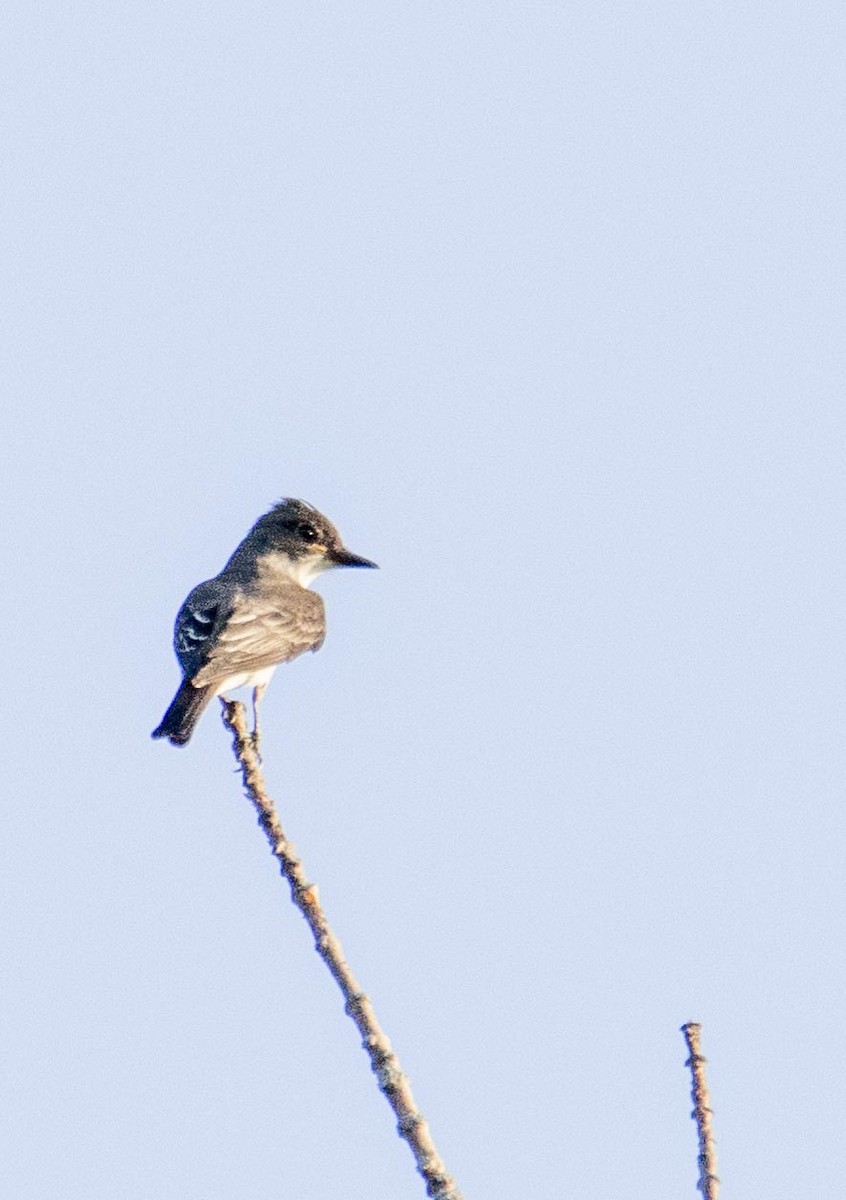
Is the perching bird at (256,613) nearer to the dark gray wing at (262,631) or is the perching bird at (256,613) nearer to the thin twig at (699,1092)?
the dark gray wing at (262,631)

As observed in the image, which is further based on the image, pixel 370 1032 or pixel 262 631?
pixel 262 631

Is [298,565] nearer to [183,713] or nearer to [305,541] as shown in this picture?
[305,541]

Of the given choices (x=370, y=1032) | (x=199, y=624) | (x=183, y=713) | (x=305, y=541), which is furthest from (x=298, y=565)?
(x=370, y=1032)

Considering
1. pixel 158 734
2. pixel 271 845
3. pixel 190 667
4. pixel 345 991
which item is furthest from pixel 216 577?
pixel 345 991

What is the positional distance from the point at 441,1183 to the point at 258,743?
4641mm

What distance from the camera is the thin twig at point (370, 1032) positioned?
11.2ft

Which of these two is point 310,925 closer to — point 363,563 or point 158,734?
point 158,734

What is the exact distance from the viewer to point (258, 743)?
794cm

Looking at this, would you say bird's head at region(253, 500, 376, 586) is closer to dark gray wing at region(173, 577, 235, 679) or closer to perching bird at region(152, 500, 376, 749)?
perching bird at region(152, 500, 376, 749)

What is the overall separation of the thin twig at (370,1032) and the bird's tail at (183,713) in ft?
11.9

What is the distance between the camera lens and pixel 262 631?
998 cm

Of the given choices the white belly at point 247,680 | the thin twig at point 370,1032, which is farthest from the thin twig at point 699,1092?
the white belly at point 247,680

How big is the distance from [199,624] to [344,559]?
84.0 inches

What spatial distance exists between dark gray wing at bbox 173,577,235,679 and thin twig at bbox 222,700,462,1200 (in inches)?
181
